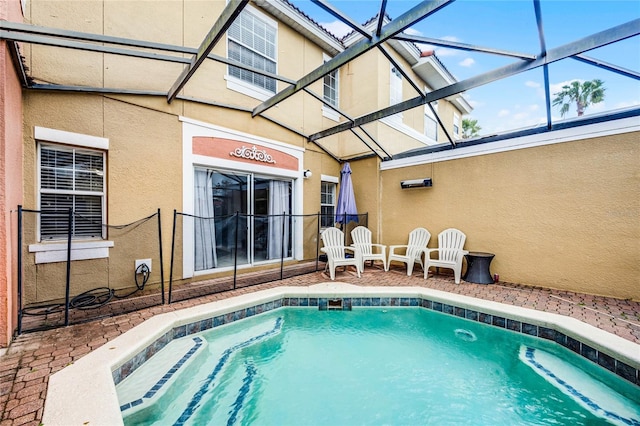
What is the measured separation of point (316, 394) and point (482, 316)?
2843mm

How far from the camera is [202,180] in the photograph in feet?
18.0

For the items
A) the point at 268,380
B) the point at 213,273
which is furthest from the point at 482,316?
the point at 213,273

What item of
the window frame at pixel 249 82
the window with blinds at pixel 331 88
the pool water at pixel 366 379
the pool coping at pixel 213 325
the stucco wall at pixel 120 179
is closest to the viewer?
the pool coping at pixel 213 325

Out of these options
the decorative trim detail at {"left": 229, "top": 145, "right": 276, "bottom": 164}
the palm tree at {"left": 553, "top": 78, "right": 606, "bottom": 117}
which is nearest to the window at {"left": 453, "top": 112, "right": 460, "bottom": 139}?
the decorative trim detail at {"left": 229, "top": 145, "right": 276, "bottom": 164}

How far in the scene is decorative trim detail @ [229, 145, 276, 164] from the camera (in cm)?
591

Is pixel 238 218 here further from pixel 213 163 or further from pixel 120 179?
pixel 120 179

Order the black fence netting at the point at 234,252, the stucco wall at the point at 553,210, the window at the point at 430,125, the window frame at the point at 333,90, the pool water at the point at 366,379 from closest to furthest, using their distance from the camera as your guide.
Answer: the pool water at the point at 366,379
the stucco wall at the point at 553,210
the black fence netting at the point at 234,252
the window frame at the point at 333,90
the window at the point at 430,125

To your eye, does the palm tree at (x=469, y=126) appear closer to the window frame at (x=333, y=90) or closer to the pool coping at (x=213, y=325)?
the window frame at (x=333, y=90)

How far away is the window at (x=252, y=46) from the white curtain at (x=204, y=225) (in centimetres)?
252

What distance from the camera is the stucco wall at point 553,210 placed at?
14.7 feet

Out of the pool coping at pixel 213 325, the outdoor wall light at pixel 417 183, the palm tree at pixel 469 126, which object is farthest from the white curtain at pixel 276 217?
the palm tree at pixel 469 126

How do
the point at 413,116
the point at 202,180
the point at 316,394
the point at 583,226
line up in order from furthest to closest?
the point at 413,116, the point at 202,180, the point at 583,226, the point at 316,394

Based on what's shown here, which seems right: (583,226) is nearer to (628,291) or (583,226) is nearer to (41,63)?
(628,291)

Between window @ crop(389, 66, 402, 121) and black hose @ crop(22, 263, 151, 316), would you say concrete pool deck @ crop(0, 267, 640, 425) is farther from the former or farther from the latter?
window @ crop(389, 66, 402, 121)
